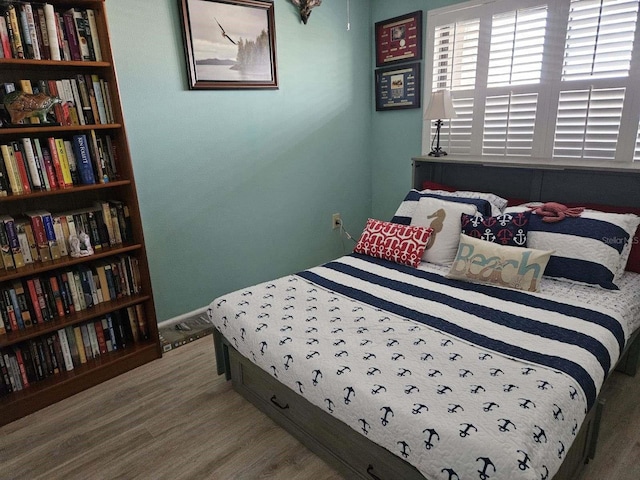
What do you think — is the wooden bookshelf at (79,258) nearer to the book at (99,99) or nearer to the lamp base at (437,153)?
the book at (99,99)

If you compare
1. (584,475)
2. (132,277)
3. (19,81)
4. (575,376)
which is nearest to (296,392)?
(575,376)

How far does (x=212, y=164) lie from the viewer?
2.79m

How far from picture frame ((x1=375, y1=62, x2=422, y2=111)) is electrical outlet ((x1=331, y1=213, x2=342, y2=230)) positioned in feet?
3.14

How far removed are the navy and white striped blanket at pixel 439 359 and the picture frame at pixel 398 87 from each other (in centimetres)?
163

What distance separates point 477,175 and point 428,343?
1.68 m

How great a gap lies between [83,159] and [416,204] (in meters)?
1.92

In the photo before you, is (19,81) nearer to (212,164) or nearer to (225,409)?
(212,164)

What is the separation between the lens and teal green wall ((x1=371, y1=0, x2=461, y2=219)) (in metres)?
3.28

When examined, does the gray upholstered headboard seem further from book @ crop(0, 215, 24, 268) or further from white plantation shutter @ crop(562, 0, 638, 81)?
book @ crop(0, 215, 24, 268)

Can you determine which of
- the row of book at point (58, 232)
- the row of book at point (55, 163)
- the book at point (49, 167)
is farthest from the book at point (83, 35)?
the row of book at point (58, 232)

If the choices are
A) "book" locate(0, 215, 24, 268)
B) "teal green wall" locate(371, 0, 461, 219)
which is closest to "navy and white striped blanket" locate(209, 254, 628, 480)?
"book" locate(0, 215, 24, 268)

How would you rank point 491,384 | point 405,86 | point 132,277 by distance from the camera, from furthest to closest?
point 405,86, point 132,277, point 491,384

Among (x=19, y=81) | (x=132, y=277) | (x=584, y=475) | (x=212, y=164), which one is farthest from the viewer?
(x=212, y=164)

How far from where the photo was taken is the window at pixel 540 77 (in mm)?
2342
